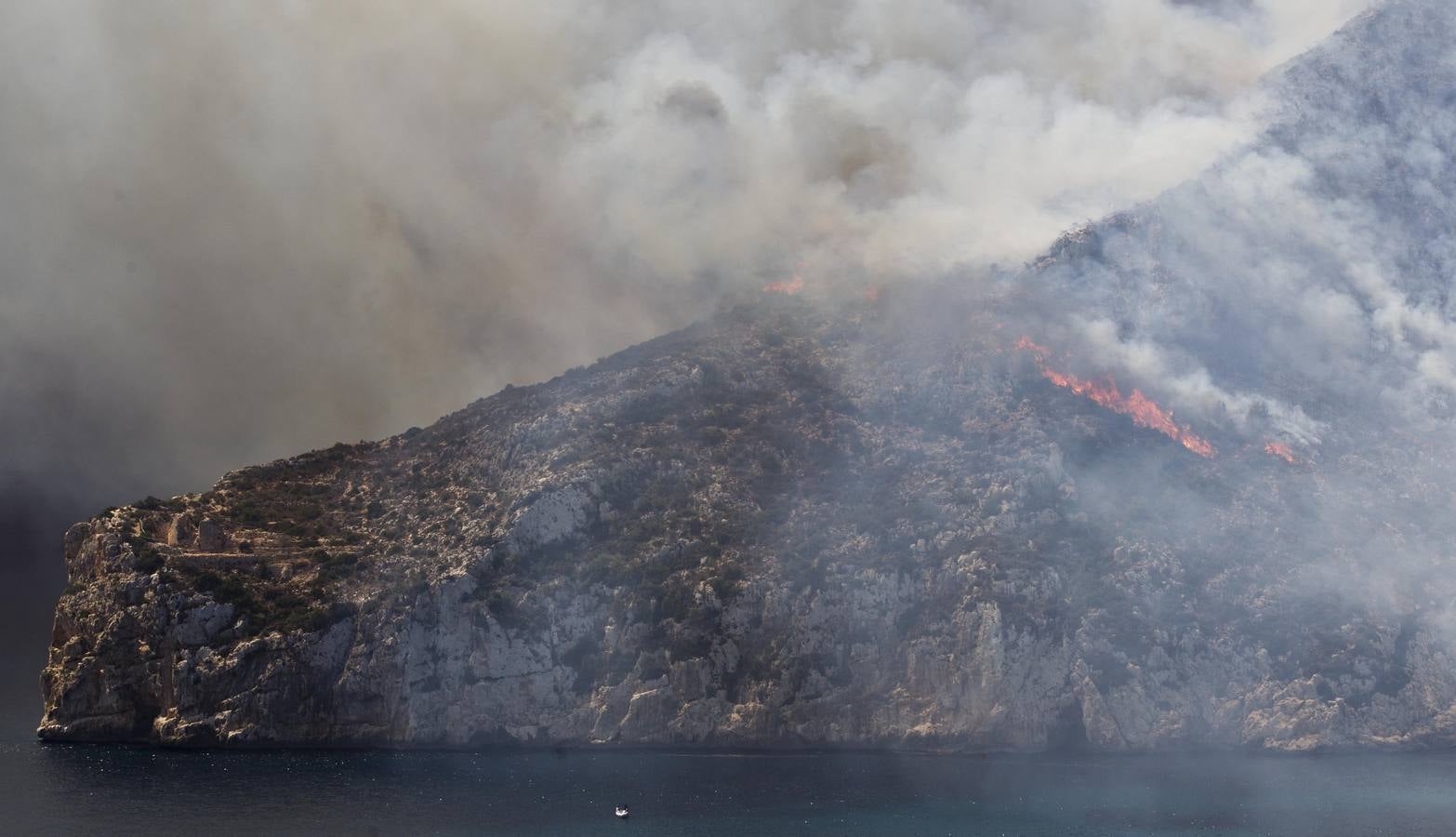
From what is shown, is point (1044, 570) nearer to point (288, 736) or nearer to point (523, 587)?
point (523, 587)

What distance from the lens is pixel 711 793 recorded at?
507 ft

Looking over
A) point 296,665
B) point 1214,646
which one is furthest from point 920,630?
point 296,665

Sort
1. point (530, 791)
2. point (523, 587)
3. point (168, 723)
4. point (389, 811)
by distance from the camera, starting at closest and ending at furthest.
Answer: point (389, 811) → point (530, 791) → point (168, 723) → point (523, 587)

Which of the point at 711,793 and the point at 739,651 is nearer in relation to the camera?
the point at 711,793

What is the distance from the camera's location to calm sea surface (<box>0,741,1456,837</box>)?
459 feet

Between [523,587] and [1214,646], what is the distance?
9050 centimetres

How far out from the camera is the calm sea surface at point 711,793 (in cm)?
13988

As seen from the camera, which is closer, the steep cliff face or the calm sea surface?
the calm sea surface

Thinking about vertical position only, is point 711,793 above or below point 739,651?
below

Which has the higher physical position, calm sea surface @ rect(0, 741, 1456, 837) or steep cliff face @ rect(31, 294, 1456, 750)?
steep cliff face @ rect(31, 294, 1456, 750)

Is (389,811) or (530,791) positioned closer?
(389,811)

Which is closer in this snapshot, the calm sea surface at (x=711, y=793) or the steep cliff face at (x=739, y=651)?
the calm sea surface at (x=711, y=793)

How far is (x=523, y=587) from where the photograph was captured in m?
188

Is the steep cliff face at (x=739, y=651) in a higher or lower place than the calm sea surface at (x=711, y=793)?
higher
